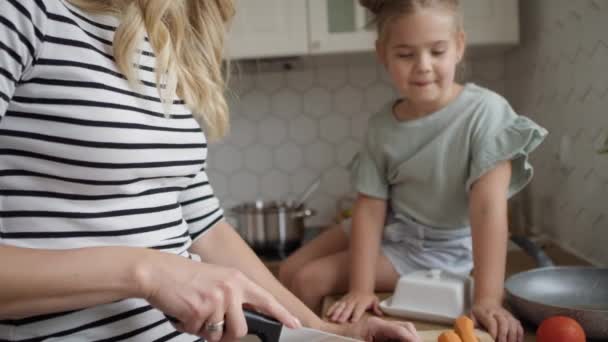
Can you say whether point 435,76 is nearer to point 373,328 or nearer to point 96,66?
point 373,328

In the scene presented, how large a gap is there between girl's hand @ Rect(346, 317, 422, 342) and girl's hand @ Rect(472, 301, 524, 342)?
0.26 meters

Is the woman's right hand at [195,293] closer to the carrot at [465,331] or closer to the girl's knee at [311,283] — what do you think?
the carrot at [465,331]

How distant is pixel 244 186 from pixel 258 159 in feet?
0.33

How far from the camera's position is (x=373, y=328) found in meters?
0.69

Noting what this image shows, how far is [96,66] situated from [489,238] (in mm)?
707

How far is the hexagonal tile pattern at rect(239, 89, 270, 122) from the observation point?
76.4 inches

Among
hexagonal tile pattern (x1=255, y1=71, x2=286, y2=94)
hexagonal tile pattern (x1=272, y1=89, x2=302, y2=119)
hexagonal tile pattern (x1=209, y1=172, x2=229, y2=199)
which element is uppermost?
hexagonal tile pattern (x1=255, y1=71, x2=286, y2=94)

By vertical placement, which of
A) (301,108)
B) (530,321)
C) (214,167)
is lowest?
(530,321)

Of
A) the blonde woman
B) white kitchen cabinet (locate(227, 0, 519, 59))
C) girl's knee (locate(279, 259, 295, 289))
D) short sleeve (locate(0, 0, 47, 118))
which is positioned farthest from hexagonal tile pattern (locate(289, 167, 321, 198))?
short sleeve (locate(0, 0, 47, 118))

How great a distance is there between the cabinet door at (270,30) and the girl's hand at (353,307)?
0.76m

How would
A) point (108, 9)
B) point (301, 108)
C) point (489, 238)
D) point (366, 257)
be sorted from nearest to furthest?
point (108, 9) → point (489, 238) → point (366, 257) → point (301, 108)

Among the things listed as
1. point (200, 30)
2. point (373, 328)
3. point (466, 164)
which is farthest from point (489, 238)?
point (200, 30)

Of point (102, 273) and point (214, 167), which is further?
point (214, 167)

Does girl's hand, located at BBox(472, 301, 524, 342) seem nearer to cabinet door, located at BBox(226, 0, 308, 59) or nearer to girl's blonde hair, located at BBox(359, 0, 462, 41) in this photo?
girl's blonde hair, located at BBox(359, 0, 462, 41)
